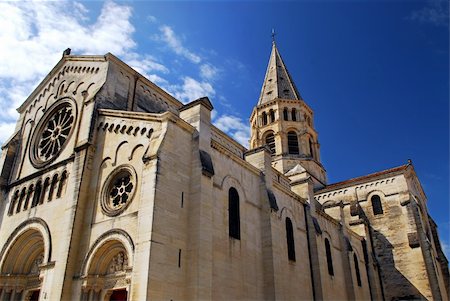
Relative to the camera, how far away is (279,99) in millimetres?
37781

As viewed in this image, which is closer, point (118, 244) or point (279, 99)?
point (118, 244)

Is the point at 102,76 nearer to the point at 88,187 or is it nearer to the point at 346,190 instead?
the point at 88,187

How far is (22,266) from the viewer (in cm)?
1683

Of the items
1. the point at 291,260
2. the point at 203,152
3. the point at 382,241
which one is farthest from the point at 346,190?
the point at 203,152

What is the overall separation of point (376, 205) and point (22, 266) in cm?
2594

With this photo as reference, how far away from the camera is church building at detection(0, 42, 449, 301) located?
1258cm

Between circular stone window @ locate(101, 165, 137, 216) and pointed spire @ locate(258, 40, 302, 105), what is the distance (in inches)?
1043

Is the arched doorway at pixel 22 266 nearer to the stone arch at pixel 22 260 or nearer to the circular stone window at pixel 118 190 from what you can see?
the stone arch at pixel 22 260

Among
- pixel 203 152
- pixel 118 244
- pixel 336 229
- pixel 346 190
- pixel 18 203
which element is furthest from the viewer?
pixel 346 190

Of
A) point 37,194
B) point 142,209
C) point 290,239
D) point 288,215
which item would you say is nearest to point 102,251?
point 142,209

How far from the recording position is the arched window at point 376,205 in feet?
102

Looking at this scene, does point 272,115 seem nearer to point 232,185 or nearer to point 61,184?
point 232,185

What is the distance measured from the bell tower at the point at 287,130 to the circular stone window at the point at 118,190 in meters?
21.2

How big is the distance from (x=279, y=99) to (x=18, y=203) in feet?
85.3
